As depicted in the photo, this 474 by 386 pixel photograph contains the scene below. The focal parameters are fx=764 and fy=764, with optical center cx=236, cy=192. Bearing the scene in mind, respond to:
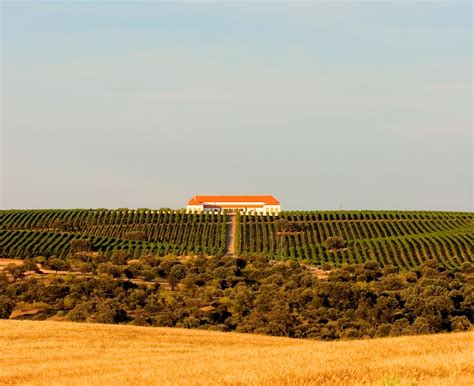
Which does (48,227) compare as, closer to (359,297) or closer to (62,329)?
(359,297)

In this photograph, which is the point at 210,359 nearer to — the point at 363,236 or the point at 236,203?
the point at 363,236

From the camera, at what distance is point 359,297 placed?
193 ft

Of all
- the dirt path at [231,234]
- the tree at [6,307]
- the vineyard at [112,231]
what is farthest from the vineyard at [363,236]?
the tree at [6,307]

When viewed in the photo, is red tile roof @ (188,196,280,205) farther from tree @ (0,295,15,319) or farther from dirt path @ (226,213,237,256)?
tree @ (0,295,15,319)

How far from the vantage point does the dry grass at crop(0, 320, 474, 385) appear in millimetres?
15719

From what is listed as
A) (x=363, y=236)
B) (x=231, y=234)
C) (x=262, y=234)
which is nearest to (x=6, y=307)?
(x=262, y=234)

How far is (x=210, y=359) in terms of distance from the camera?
71.8 feet

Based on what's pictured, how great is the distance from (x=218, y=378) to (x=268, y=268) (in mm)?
62192

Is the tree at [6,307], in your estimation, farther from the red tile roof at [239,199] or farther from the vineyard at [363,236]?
the red tile roof at [239,199]

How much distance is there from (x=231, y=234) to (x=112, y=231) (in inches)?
757

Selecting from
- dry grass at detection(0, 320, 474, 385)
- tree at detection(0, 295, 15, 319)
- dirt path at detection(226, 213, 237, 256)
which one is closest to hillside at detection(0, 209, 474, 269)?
dirt path at detection(226, 213, 237, 256)

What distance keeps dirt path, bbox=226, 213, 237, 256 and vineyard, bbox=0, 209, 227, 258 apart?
0.98 metres

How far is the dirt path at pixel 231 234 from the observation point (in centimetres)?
10722

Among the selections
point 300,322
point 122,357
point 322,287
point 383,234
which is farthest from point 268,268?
point 122,357
